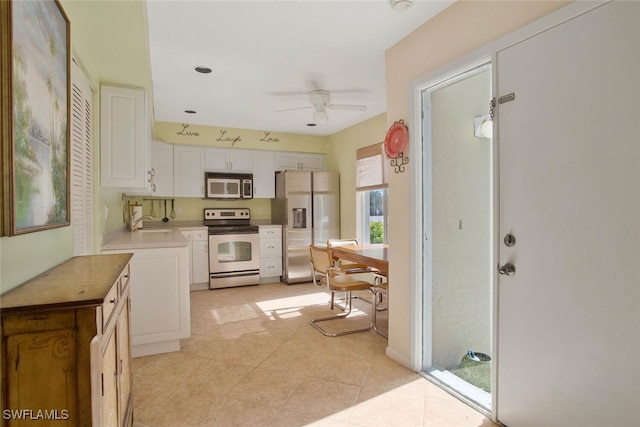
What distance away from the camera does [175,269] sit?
2.82 meters

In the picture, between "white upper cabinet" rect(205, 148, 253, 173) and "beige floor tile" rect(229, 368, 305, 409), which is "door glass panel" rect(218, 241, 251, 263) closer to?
"white upper cabinet" rect(205, 148, 253, 173)

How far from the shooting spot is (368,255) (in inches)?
124

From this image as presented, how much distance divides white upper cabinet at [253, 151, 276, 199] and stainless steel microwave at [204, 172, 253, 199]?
0.12 m

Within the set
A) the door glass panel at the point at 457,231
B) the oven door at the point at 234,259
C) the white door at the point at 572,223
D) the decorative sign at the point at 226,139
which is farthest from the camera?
the decorative sign at the point at 226,139

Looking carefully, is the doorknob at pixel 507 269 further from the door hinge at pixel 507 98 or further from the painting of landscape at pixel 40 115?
the painting of landscape at pixel 40 115

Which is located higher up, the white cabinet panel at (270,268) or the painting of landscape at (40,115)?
the painting of landscape at (40,115)

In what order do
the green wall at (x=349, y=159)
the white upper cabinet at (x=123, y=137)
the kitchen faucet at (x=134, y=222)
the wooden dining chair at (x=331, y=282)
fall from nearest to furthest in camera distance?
1. the white upper cabinet at (x=123, y=137)
2. the wooden dining chair at (x=331, y=282)
3. the kitchen faucet at (x=134, y=222)
4. the green wall at (x=349, y=159)

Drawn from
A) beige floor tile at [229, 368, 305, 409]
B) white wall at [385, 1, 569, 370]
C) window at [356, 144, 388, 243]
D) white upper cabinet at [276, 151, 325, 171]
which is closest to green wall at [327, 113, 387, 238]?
window at [356, 144, 388, 243]

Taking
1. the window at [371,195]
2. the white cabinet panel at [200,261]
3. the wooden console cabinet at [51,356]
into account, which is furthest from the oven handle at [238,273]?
the wooden console cabinet at [51,356]

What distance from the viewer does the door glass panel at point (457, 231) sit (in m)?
2.47

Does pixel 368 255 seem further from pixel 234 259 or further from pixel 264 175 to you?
pixel 264 175

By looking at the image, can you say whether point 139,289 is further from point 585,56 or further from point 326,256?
point 585,56

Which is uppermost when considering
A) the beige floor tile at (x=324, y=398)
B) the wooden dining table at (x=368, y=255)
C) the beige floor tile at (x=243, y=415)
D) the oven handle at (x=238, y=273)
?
the wooden dining table at (x=368, y=255)

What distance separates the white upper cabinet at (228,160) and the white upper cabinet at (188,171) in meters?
0.12
